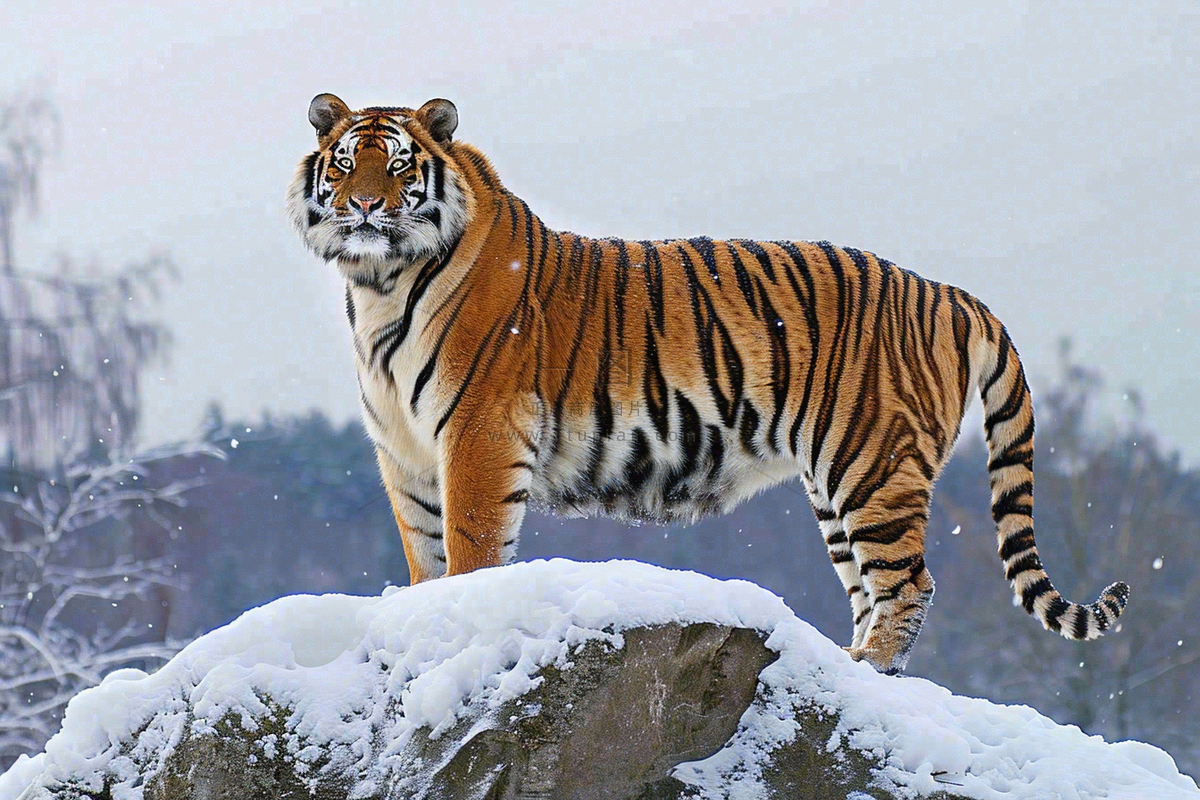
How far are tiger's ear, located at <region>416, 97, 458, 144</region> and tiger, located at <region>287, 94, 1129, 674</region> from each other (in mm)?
10

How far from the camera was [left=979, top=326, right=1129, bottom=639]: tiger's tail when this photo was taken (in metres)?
4.42

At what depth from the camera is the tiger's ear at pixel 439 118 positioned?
4.61 m

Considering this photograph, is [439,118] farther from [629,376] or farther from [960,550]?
[960,550]

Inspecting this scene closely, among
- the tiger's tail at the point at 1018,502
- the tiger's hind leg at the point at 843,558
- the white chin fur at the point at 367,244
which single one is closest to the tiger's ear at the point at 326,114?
the white chin fur at the point at 367,244

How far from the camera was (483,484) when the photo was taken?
13.9ft

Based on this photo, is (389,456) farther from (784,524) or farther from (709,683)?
(784,524)

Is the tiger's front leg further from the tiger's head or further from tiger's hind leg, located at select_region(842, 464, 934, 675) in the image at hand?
tiger's hind leg, located at select_region(842, 464, 934, 675)

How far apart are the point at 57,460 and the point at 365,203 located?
32.3 ft

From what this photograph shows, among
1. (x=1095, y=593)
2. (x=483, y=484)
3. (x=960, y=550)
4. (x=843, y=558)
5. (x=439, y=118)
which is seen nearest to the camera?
(x=483, y=484)

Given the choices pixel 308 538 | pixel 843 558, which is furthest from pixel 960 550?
pixel 843 558

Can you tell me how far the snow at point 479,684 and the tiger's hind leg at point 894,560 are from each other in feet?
2.95

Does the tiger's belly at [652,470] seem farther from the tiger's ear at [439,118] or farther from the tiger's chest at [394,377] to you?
the tiger's ear at [439,118]

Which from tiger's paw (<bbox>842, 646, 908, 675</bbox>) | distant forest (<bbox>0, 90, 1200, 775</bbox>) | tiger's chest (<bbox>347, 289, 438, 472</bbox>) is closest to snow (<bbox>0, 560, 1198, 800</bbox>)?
tiger's paw (<bbox>842, 646, 908, 675</bbox>)

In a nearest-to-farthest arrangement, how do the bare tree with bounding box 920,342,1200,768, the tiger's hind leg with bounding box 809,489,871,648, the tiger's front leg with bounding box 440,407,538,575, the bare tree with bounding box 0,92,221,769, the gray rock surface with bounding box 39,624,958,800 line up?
1. the gray rock surface with bounding box 39,624,958,800
2. the tiger's front leg with bounding box 440,407,538,575
3. the tiger's hind leg with bounding box 809,489,871,648
4. the bare tree with bounding box 0,92,221,769
5. the bare tree with bounding box 920,342,1200,768
